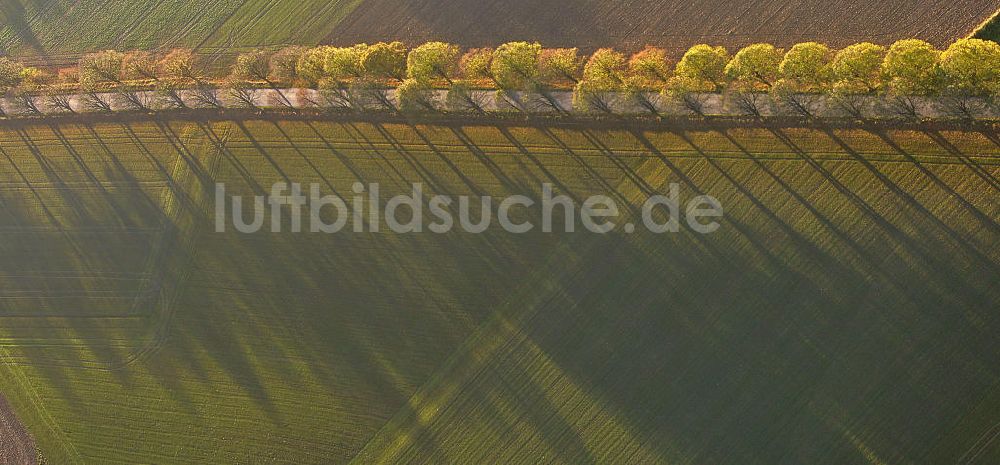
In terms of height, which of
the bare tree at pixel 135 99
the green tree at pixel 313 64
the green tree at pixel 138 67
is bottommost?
the green tree at pixel 313 64

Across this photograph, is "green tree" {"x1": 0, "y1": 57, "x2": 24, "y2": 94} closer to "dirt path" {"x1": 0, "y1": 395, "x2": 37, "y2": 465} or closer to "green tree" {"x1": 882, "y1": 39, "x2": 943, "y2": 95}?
"dirt path" {"x1": 0, "y1": 395, "x2": 37, "y2": 465}

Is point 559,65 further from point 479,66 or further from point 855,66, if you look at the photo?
point 855,66

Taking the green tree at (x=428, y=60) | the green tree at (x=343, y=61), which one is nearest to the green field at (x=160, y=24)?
the green tree at (x=343, y=61)

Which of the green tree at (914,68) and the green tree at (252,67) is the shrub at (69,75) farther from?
the green tree at (914,68)

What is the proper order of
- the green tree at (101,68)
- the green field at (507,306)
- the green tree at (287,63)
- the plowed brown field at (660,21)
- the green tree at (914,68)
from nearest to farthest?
Answer: the green tree at (914,68) → the green field at (507,306) → the plowed brown field at (660,21) → the green tree at (287,63) → the green tree at (101,68)

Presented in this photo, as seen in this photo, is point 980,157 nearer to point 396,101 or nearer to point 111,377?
point 396,101

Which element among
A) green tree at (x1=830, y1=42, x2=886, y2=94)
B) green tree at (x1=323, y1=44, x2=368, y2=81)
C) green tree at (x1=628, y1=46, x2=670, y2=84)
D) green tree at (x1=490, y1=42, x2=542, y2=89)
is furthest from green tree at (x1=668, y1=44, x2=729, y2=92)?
green tree at (x1=323, y1=44, x2=368, y2=81)
